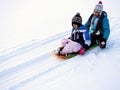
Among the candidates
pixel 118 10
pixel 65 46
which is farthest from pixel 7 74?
pixel 118 10

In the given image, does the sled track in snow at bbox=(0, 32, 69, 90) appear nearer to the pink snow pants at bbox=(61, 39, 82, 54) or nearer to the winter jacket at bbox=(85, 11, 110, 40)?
the pink snow pants at bbox=(61, 39, 82, 54)

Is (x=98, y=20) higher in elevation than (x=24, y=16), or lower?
higher

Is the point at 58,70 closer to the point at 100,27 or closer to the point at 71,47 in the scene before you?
the point at 71,47

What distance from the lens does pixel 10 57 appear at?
529 centimetres

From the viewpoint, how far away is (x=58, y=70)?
441 cm

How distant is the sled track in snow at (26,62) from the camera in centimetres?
430

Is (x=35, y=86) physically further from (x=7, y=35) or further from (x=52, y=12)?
(x=52, y=12)

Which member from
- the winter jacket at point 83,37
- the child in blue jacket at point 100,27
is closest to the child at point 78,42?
the winter jacket at point 83,37

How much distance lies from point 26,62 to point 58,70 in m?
0.89

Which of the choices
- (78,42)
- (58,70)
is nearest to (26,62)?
(58,70)

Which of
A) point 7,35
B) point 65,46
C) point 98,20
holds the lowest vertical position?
point 7,35

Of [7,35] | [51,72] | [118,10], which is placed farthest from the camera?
[118,10]

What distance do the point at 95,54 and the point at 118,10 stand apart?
4176 mm

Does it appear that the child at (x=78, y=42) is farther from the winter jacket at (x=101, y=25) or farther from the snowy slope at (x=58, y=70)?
the winter jacket at (x=101, y=25)
